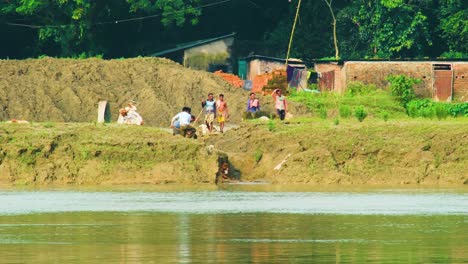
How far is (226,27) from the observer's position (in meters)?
64.7

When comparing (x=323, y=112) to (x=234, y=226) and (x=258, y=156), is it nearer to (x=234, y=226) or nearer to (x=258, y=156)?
(x=258, y=156)

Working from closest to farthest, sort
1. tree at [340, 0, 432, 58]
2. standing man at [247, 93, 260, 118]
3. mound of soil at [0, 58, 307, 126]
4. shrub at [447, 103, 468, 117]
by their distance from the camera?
1. standing man at [247, 93, 260, 118]
2. shrub at [447, 103, 468, 117]
3. mound of soil at [0, 58, 307, 126]
4. tree at [340, 0, 432, 58]

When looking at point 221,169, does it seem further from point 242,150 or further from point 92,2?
point 92,2

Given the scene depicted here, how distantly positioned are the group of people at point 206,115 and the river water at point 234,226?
15.5ft

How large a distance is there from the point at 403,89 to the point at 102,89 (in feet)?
36.4

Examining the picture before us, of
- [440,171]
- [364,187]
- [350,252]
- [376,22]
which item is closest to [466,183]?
[440,171]

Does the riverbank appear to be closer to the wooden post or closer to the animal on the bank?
the animal on the bank

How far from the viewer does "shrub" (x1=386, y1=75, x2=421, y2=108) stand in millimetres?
49000

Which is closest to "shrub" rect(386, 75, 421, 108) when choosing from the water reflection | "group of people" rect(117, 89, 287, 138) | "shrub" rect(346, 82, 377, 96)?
"shrub" rect(346, 82, 377, 96)

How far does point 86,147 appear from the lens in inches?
1253

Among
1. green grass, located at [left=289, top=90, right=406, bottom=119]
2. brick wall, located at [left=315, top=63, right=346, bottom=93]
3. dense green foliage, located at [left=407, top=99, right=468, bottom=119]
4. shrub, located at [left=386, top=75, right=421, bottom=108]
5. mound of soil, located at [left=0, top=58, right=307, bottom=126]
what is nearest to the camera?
dense green foliage, located at [left=407, top=99, right=468, bottom=119]

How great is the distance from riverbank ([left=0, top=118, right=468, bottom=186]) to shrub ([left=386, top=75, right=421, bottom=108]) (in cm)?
1482

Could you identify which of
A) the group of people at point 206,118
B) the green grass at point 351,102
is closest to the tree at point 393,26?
the green grass at point 351,102

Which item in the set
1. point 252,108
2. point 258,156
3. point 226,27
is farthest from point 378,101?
point 226,27
